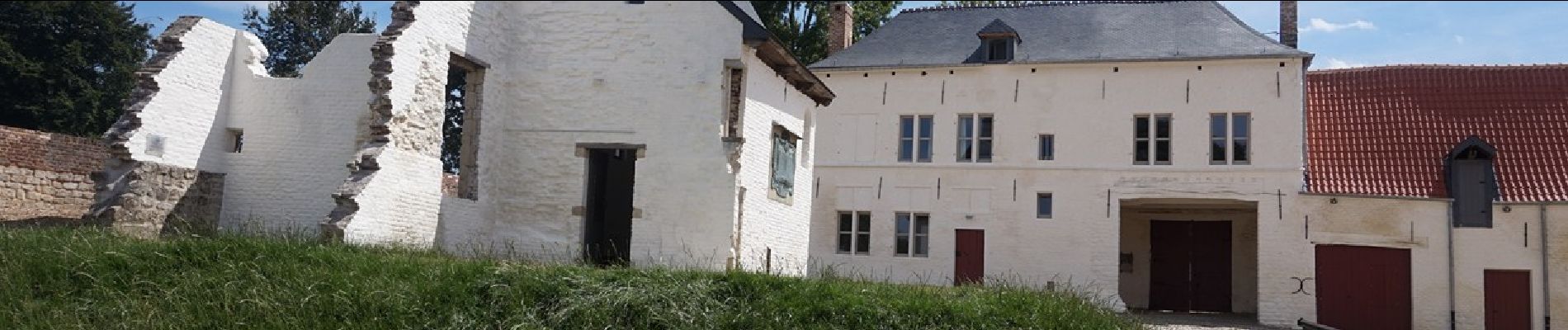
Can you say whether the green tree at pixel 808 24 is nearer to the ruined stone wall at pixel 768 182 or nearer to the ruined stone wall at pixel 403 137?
the ruined stone wall at pixel 768 182

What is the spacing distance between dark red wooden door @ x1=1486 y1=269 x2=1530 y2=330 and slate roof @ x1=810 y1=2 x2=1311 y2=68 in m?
4.70

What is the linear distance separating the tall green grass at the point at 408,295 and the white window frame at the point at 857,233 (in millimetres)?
11337

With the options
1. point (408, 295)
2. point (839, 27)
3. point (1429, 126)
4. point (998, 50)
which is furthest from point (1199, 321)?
point (408, 295)

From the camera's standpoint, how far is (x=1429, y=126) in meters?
22.6

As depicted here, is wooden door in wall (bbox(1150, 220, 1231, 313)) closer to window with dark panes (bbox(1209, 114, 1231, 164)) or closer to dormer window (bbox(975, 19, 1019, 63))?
window with dark panes (bbox(1209, 114, 1231, 164))

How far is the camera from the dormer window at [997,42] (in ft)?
79.2

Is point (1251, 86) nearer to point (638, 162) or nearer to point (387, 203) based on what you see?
point (638, 162)

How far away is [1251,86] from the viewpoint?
22734 mm

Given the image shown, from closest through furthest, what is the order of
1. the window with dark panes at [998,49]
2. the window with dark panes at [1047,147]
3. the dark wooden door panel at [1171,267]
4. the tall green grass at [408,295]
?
the tall green grass at [408,295] < the window with dark panes at [1047,147] < the window with dark panes at [998,49] < the dark wooden door panel at [1171,267]

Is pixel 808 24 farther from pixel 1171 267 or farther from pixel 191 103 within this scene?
pixel 191 103

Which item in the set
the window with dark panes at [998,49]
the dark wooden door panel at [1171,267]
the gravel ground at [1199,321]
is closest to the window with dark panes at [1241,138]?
the gravel ground at [1199,321]

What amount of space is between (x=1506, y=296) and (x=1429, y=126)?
330 cm

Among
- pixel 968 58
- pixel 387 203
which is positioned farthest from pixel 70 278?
pixel 968 58

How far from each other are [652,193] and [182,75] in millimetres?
5955
